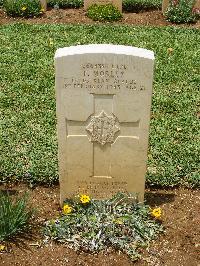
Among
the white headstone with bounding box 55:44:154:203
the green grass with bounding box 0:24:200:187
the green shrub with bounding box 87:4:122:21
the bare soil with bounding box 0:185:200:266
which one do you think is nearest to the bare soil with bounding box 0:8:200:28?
the green shrub with bounding box 87:4:122:21

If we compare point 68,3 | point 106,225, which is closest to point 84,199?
point 106,225

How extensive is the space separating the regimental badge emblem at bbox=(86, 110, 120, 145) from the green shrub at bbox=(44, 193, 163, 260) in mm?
581

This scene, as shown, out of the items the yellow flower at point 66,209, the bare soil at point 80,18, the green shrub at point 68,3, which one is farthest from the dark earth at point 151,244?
the green shrub at point 68,3

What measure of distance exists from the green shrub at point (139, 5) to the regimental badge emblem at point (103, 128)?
712 cm

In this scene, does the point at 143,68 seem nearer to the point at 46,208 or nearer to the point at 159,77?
the point at 46,208

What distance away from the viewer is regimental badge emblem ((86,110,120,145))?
4387mm

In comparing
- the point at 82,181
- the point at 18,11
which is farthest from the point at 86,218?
the point at 18,11

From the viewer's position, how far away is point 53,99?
7160mm

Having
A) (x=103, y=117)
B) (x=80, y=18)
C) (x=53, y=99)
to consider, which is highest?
(x=80, y=18)

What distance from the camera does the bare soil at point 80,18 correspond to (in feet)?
34.3

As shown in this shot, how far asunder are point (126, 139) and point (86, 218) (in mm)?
789

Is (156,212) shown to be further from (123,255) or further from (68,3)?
(68,3)

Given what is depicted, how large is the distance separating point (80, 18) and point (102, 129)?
6.59 metres

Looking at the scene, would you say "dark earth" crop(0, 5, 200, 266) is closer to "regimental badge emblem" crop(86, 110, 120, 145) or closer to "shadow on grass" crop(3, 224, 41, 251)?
"shadow on grass" crop(3, 224, 41, 251)
